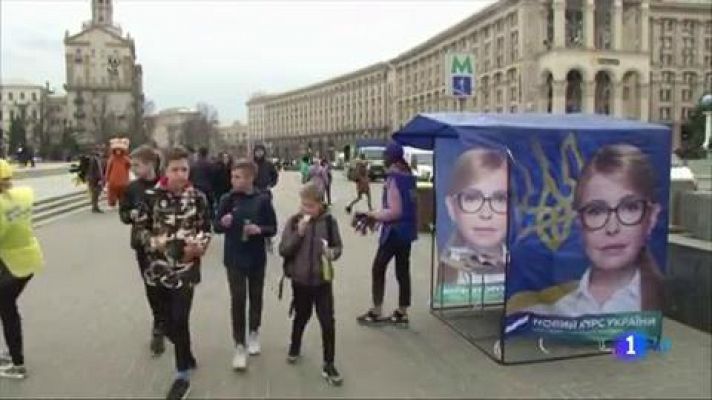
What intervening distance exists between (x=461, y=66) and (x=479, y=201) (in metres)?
5.68

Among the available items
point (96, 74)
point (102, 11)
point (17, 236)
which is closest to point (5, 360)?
point (17, 236)

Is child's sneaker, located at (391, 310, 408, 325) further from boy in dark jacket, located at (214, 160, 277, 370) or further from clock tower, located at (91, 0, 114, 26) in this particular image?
clock tower, located at (91, 0, 114, 26)

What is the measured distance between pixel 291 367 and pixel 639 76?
115892mm

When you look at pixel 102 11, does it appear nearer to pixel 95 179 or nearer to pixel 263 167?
pixel 95 179

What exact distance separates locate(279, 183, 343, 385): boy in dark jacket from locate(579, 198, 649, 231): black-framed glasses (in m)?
2.22

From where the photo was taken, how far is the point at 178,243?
18.0 ft

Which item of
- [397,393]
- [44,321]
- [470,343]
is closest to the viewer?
[397,393]

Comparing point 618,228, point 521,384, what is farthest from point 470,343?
point 618,228

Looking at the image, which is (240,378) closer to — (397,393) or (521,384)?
(397,393)

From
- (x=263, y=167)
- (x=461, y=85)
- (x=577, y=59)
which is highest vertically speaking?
(x=577, y=59)

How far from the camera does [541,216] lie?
6.39 meters

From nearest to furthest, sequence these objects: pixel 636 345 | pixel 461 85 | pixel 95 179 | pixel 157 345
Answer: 1. pixel 157 345
2. pixel 636 345
3. pixel 461 85
4. pixel 95 179

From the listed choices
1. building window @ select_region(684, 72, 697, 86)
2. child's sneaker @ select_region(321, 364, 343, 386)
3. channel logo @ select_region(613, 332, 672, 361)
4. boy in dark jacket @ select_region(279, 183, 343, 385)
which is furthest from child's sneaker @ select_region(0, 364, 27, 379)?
building window @ select_region(684, 72, 697, 86)

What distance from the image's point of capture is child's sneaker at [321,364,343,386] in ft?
18.6
